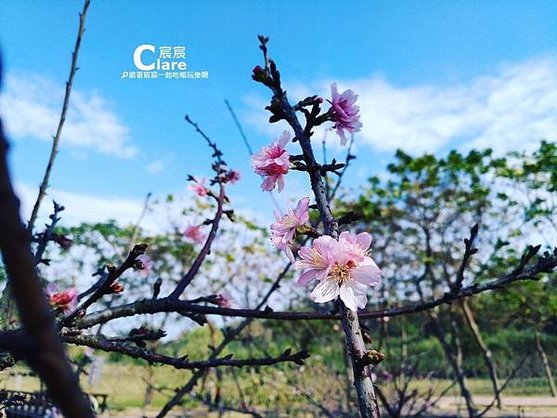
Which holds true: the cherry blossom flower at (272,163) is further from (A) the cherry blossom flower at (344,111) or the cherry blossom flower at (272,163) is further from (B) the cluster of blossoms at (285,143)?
(A) the cherry blossom flower at (344,111)

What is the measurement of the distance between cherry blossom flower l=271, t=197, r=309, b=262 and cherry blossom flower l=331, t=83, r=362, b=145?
352 millimetres

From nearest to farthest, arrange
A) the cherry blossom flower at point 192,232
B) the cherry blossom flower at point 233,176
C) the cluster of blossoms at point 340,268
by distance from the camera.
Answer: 1. the cluster of blossoms at point 340,268
2. the cherry blossom flower at point 233,176
3. the cherry blossom flower at point 192,232

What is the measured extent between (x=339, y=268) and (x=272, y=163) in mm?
392

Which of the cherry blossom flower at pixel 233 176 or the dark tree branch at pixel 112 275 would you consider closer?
the dark tree branch at pixel 112 275

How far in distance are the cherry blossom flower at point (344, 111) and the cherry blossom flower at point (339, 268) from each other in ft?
1.50

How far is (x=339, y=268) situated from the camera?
1.20 meters

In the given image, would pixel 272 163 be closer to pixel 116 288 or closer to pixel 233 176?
pixel 116 288

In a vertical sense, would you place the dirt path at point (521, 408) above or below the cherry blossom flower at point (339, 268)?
below

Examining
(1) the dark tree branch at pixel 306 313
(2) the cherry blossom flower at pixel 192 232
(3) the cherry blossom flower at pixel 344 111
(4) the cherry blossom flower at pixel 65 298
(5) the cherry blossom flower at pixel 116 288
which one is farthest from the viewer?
(2) the cherry blossom flower at pixel 192 232

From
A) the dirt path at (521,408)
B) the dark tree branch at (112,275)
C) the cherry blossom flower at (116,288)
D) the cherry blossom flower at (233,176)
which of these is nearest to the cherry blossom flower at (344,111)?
the dark tree branch at (112,275)

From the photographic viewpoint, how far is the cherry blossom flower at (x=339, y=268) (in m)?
1.14

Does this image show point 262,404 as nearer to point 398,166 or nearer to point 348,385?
point 398,166

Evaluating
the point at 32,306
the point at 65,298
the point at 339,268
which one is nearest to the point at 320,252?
the point at 339,268

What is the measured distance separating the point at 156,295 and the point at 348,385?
363 cm
